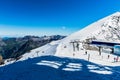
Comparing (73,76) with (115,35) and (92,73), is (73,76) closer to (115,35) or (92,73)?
(92,73)

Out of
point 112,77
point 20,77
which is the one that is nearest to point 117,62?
point 112,77

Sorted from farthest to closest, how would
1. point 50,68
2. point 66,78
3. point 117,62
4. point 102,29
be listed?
1. point 102,29
2. point 117,62
3. point 50,68
4. point 66,78

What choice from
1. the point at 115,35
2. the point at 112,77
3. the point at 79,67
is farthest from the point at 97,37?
the point at 112,77

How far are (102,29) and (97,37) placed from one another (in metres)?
21.7

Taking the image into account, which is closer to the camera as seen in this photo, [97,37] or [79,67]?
[79,67]

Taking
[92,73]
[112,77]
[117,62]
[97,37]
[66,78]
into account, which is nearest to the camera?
[66,78]

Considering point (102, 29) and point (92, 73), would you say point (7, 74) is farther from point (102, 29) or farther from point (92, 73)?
point (102, 29)

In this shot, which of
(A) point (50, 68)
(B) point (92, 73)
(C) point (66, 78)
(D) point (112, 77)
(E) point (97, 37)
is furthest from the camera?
(E) point (97, 37)

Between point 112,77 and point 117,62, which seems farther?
point 117,62

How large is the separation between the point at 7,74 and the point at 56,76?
14753mm

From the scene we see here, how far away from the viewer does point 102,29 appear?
196 metres

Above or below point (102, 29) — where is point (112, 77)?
below

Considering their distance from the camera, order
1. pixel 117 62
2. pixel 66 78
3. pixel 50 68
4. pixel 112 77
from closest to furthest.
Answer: pixel 66 78
pixel 112 77
pixel 50 68
pixel 117 62

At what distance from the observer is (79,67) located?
78000mm
